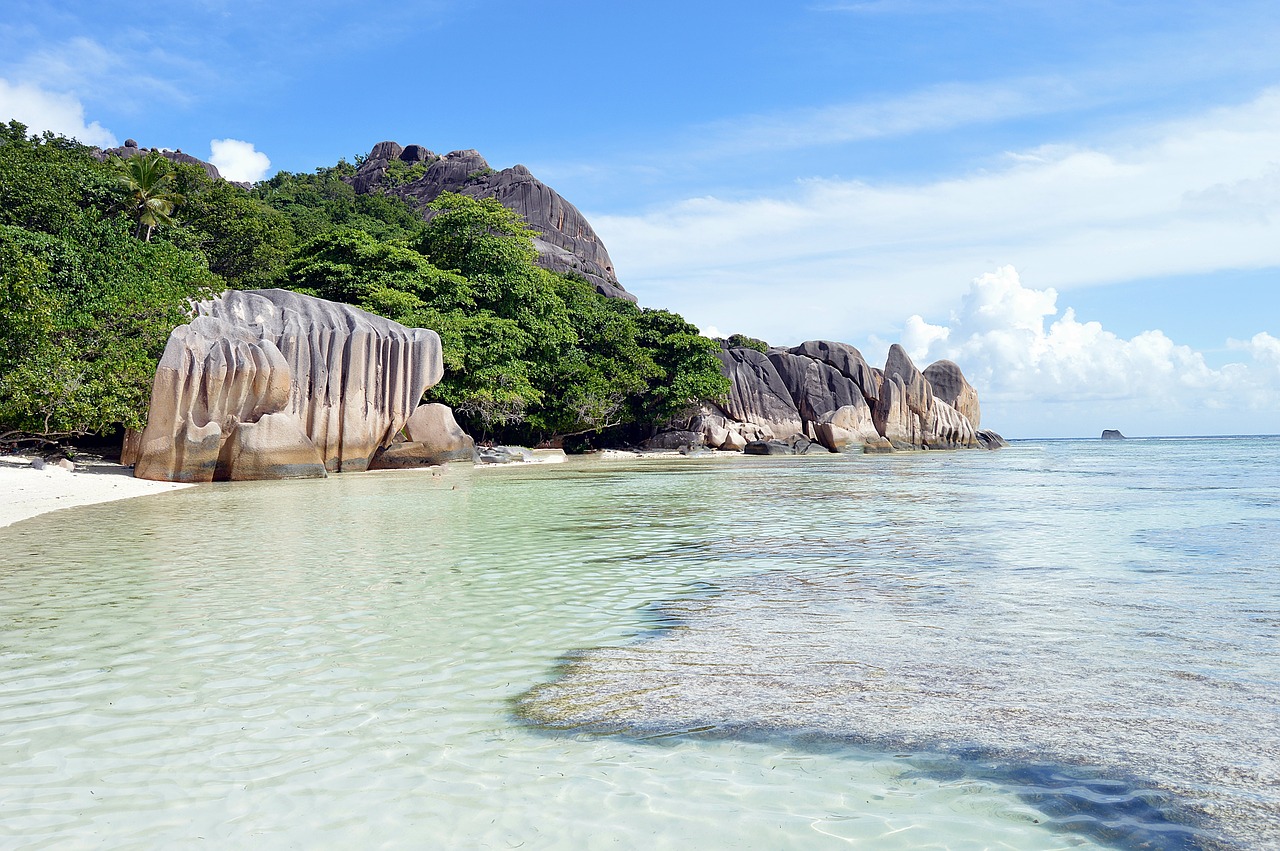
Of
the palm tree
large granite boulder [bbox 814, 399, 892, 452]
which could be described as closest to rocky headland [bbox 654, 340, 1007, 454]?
large granite boulder [bbox 814, 399, 892, 452]

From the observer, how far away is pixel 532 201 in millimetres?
59906

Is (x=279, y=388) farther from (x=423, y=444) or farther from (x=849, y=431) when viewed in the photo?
(x=849, y=431)

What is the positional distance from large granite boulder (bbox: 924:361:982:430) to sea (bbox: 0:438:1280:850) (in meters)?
45.0

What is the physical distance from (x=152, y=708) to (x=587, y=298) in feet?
122

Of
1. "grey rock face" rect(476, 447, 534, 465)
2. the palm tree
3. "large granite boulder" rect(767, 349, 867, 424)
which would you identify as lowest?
"grey rock face" rect(476, 447, 534, 465)

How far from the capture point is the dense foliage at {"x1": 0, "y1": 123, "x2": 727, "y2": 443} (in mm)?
15992

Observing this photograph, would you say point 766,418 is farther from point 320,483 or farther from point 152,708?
point 152,708

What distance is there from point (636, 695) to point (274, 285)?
1194 inches

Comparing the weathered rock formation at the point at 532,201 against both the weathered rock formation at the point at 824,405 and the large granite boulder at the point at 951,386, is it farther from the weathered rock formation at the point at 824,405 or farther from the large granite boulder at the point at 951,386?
the large granite boulder at the point at 951,386

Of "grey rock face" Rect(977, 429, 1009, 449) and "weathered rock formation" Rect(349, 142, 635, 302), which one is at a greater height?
"weathered rock formation" Rect(349, 142, 635, 302)

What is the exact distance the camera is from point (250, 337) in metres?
18.2

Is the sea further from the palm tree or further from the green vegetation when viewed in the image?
the green vegetation

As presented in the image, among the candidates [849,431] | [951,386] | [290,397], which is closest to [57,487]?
[290,397]

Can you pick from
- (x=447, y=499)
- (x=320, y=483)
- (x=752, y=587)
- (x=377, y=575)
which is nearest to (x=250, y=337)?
(x=320, y=483)
